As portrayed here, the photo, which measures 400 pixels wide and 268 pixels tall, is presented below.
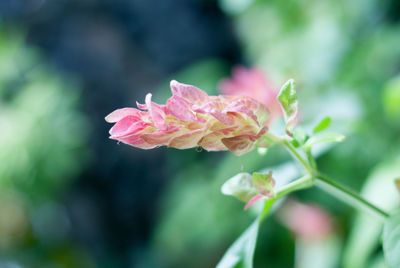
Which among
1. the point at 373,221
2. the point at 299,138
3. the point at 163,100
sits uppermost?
the point at 163,100

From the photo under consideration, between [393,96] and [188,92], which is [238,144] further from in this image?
[393,96]

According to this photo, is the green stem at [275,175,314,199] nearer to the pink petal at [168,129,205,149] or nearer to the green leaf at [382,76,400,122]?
the pink petal at [168,129,205,149]

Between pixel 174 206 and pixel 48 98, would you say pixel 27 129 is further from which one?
pixel 174 206

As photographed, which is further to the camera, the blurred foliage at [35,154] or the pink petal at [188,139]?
the blurred foliage at [35,154]

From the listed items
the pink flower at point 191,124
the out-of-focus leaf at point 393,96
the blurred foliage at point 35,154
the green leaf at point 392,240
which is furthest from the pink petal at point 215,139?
the blurred foliage at point 35,154

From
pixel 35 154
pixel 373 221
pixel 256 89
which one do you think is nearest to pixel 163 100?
pixel 35 154

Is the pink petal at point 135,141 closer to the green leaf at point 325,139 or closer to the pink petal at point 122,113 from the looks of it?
the pink petal at point 122,113

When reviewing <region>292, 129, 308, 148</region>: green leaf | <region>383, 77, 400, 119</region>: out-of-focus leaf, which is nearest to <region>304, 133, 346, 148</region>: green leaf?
<region>292, 129, 308, 148</region>: green leaf
